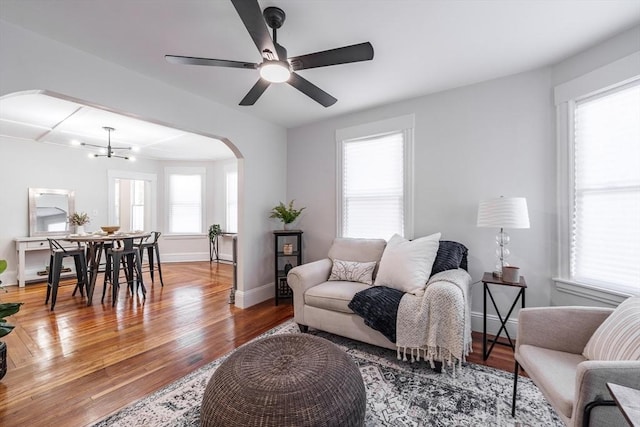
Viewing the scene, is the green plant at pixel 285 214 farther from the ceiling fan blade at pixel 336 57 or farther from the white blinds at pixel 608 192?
the white blinds at pixel 608 192

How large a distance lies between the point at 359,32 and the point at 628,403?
2.31 metres

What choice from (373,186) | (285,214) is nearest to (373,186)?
(373,186)

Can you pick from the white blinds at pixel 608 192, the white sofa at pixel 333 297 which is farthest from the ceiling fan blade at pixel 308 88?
the white blinds at pixel 608 192

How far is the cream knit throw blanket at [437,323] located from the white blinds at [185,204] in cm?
596

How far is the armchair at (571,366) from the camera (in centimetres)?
100

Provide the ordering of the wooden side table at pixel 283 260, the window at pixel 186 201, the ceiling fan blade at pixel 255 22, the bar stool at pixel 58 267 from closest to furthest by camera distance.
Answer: the ceiling fan blade at pixel 255 22, the bar stool at pixel 58 267, the wooden side table at pixel 283 260, the window at pixel 186 201

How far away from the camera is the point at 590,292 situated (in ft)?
7.02

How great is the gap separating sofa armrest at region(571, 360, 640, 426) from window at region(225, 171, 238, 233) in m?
6.26

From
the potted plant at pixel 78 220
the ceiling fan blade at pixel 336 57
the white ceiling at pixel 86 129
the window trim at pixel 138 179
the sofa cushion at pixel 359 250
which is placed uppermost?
the white ceiling at pixel 86 129

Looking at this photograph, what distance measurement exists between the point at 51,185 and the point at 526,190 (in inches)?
292

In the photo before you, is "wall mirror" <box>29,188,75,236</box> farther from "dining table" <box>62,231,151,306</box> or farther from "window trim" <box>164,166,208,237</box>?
"window trim" <box>164,166,208,237</box>

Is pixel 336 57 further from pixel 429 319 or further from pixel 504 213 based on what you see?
pixel 429 319

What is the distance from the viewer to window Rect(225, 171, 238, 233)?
255 inches

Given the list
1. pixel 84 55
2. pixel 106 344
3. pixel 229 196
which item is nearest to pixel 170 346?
pixel 106 344
